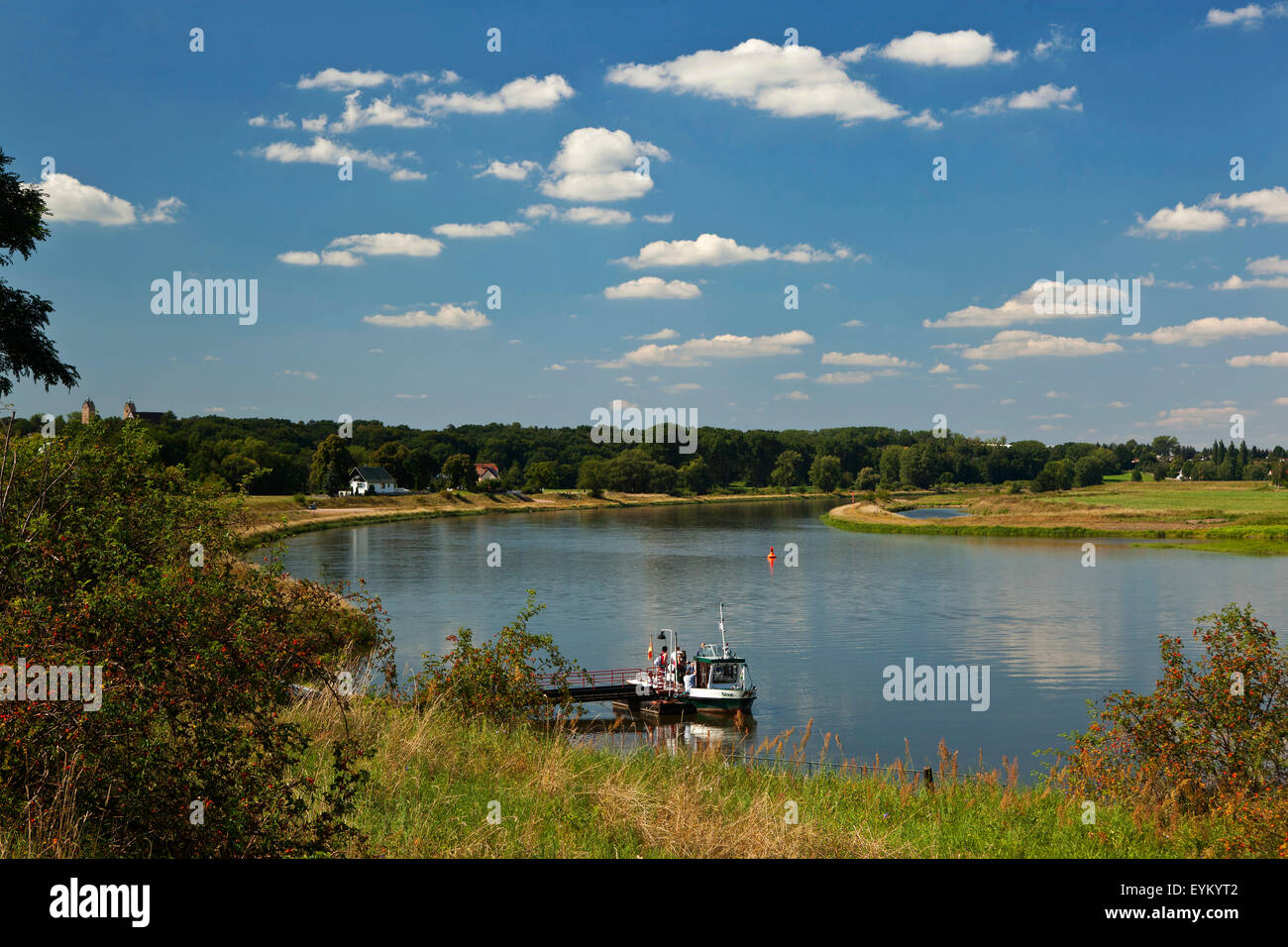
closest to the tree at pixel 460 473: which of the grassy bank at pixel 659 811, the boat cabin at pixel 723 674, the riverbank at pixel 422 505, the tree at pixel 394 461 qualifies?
the riverbank at pixel 422 505

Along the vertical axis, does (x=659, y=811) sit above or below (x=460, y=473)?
below

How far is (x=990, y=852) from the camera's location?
11930 mm

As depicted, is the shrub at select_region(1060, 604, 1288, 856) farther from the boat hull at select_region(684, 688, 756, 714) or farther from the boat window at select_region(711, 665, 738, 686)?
the boat window at select_region(711, 665, 738, 686)

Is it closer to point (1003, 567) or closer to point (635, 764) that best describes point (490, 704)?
point (635, 764)

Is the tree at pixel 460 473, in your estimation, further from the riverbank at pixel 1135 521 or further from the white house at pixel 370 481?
the riverbank at pixel 1135 521

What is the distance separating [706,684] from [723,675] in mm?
768

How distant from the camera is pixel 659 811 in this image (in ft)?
35.8

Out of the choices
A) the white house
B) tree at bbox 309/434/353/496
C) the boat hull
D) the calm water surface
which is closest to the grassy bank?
the calm water surface

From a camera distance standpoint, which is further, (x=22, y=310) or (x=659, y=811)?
(x=22, y=310)

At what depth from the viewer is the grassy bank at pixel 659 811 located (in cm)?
969

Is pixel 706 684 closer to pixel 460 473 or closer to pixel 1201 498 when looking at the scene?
pixel 1201 498

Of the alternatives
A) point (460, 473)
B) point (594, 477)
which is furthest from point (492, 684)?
point (594, 477)

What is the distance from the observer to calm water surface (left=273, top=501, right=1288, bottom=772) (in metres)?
34.5

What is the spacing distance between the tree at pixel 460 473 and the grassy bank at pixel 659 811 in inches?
6401
